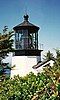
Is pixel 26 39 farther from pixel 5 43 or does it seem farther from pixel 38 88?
pixel 38 88

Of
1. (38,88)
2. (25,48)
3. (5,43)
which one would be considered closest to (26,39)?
(25,48)

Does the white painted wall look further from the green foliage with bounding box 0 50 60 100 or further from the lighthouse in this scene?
the green foliage with bounding box 0 50 60 100

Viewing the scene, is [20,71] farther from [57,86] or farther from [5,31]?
[57,86]

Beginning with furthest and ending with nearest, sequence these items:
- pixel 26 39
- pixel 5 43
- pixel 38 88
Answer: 1. pixel 26 39
2. pixel 5 43
3. pixel 38 88

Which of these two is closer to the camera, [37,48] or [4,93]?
[4,93]

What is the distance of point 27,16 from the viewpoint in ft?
106

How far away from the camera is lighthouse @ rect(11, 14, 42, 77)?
30312 mm

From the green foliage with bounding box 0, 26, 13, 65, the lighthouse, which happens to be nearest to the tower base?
the lighthouse

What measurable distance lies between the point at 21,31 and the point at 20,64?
3.64 meters

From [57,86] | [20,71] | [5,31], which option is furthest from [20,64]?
[57,86]

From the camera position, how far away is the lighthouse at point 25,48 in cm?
3031

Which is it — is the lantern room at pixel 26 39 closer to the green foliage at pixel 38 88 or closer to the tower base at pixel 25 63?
the tower base at pixel 25 63

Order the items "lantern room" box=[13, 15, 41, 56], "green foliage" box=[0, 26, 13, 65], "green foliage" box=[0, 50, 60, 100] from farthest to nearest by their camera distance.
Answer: "lantern room" box=[13, 15, 41, 56], "green foliage" box=[0, 26, 13, 65], "green foliage" box=[0, 50, 60, 100]

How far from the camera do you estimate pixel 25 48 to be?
1199 inches
